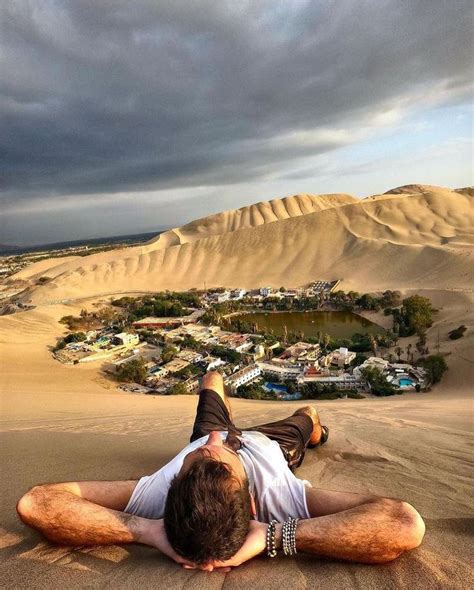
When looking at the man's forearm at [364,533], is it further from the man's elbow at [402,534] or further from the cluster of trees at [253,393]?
the cluster of trees at [253,393]

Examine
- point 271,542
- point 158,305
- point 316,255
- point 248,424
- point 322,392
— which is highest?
point 316,255

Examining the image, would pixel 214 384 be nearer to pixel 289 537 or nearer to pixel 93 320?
pixel 289 537

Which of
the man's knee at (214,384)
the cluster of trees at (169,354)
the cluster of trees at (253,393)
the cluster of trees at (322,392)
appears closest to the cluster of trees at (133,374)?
the cluster of trees at (169,354)

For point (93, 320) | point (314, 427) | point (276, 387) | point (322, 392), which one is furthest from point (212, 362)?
point (314, 427)

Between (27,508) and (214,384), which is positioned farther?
(214,384)

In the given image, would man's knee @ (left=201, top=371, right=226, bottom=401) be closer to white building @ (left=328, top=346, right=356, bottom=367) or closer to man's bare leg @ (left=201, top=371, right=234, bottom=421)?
man's bare leg @ (left=201, top=371, right=234, bottom=421)

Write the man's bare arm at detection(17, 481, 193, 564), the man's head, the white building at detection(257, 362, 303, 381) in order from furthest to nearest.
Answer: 1. the white building at detection(257, 362, 303, 381)
2. the man's bare arm at detection(17, 481, 193, 564)
3. the man's head

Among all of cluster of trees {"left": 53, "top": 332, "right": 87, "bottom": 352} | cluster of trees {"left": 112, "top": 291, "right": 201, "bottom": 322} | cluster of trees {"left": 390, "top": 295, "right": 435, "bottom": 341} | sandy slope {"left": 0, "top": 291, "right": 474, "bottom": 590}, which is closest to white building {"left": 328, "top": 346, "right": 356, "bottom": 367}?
cluster of trees {"left": 390, "top": 295, "right": 435, "bottom": 341}

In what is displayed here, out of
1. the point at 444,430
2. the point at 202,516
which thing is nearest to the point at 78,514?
the point at 202,516

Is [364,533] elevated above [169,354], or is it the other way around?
[364,533]
